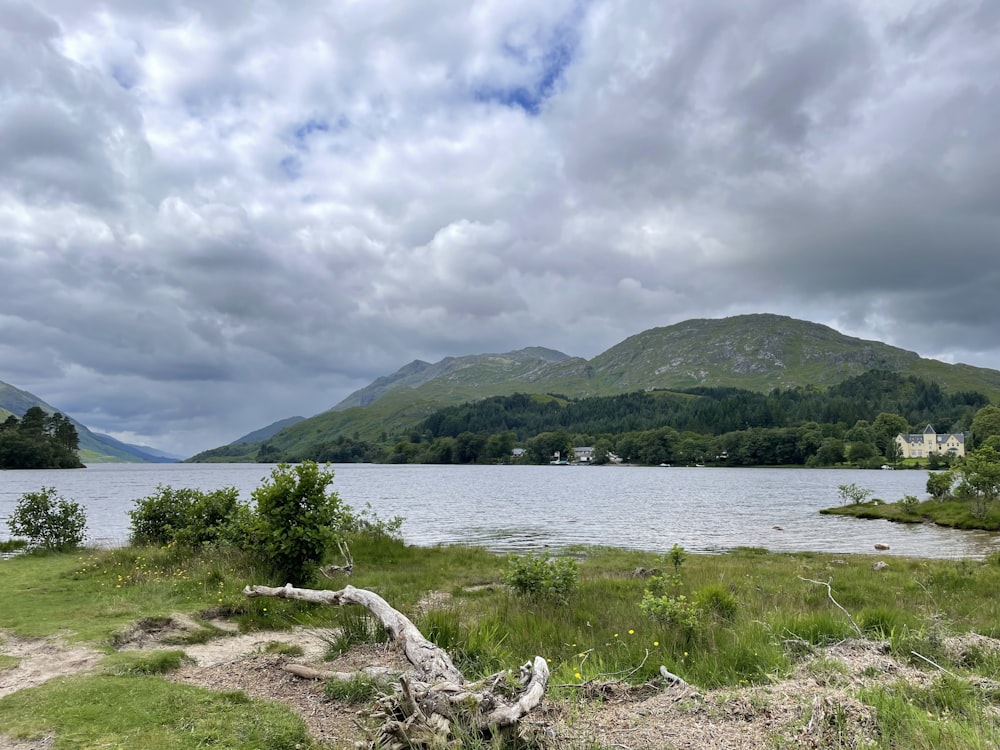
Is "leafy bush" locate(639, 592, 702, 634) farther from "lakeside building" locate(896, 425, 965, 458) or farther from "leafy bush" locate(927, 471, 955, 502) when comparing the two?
"lakeside building" locate(896, 425, 965, 458)

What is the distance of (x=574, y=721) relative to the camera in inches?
254

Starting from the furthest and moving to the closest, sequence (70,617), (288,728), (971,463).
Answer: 1. (971,463)
2. (70,617)
3. (288,728)

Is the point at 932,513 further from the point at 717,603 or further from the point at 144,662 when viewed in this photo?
the point at 144,662

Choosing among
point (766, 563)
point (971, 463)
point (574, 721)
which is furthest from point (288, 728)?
point (971, 463)

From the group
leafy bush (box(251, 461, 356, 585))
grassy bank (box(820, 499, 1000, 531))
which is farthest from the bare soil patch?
grassy bank (box(820, 499, 1000, 531))

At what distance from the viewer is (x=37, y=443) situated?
143375 millimetres

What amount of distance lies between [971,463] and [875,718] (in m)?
57.6

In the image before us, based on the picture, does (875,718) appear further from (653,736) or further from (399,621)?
(399,621)

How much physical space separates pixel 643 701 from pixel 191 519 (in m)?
20.2

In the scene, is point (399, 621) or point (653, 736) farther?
point (399, 621)

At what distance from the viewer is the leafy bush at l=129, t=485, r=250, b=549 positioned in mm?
20356

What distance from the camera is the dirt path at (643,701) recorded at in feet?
19.5

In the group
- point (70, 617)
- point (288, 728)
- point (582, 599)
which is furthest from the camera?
point (582, 599)

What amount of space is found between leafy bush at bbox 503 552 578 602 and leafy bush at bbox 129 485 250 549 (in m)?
8.53
